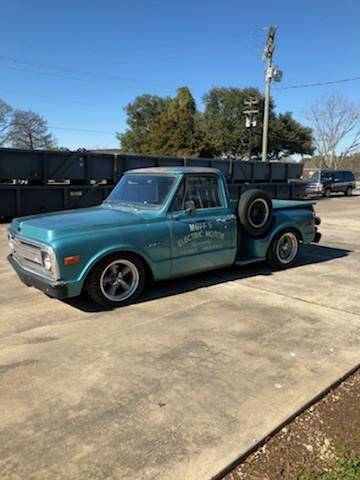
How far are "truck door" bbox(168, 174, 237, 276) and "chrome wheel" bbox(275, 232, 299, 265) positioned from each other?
47.1 inches

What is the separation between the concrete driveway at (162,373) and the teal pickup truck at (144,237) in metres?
0.37

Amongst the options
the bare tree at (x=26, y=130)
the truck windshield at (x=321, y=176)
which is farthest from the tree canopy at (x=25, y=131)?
the truck windshield at (x=321, y=176)

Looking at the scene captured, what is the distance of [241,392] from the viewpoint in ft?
10.1

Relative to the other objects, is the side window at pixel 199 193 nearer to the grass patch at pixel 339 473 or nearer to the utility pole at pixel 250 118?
the grass patch at pixel 339 473

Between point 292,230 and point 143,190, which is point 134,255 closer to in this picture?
point 143,190

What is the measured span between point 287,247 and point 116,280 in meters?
3.36

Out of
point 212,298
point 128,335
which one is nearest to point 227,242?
point 212,298

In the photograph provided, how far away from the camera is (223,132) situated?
44.6 m

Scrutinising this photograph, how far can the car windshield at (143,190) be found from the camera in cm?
552

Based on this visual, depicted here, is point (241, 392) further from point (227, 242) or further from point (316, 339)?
point (227, 242)

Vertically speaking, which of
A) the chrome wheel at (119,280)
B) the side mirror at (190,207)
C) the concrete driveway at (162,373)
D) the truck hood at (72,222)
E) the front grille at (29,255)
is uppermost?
the side mirror at (190,207)

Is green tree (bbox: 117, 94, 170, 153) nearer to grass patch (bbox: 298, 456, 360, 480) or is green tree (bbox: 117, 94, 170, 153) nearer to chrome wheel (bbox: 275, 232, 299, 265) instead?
chrome wheel (bbox: 275, 232, 299, 265)

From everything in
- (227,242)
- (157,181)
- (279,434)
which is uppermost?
(157,181)

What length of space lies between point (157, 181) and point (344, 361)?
10.9 feet
